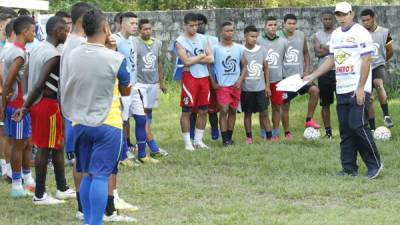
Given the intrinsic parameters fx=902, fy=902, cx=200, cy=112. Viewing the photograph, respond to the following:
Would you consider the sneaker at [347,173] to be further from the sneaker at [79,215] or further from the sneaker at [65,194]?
the sneaker at [79,215]

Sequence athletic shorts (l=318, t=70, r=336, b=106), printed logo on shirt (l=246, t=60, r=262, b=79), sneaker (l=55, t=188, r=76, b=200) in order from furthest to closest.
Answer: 1. athletic shorts (l=318, t=70, r=336, b=106)
2. printed logo on shirt (l=246, t=60, r=262, b=79)
3. sneaker (l=55, t=188, r=76, b=200)

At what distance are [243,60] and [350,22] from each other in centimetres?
328

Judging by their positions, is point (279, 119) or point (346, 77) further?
point (279, 119)

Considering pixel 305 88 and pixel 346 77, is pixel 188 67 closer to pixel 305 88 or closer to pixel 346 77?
pixel 305 88

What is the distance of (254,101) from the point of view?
44.9ft

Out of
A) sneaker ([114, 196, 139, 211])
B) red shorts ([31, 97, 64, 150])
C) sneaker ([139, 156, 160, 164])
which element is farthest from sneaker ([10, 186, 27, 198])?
sneaker ([139, 156, 160, 164])

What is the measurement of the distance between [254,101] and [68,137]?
5.55 m

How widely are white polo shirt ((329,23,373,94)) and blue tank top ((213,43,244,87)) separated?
3.07 meters

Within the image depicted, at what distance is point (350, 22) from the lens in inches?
410

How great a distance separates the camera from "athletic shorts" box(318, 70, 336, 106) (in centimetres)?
1404

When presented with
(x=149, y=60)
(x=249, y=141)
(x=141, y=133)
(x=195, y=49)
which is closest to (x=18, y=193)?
(x=141, y=133)

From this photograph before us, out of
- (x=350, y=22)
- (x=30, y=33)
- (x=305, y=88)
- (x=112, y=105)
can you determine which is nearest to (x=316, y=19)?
(x=305, y=88)

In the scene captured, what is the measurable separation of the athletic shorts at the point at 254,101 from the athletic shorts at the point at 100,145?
6.29 meters

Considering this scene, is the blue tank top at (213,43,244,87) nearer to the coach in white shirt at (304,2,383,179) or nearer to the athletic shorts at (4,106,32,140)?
the coach in white shirt at (304,2,383,179)
